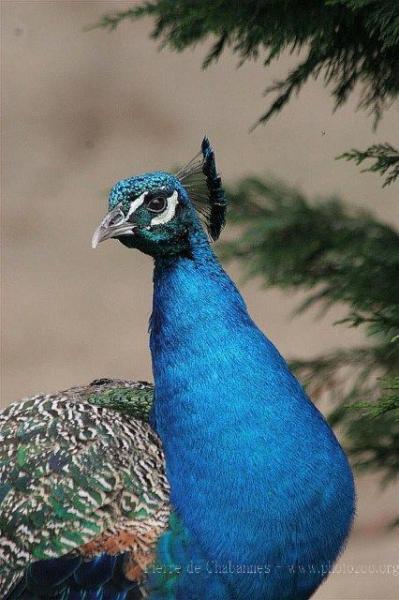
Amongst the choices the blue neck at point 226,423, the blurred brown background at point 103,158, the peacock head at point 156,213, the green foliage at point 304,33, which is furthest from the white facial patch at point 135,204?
the blurred brown background at point 103,158

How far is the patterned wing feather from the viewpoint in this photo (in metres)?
2.43

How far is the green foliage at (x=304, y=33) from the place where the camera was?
254 centimetres

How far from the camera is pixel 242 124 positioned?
21.7 ft

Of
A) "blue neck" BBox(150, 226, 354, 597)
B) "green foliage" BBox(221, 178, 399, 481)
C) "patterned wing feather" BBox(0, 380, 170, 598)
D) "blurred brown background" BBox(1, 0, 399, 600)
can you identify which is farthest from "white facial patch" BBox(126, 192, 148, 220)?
"blurred brown background" BBox(1, 0, 399, 600)

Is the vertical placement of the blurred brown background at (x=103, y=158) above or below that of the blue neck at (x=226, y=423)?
above

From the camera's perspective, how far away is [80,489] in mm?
2465

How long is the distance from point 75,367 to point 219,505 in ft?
9.68

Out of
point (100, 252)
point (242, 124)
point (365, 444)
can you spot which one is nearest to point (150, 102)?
point (242, 124)

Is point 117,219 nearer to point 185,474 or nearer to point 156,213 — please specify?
point 156,213

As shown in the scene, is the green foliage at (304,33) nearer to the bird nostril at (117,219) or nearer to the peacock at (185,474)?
the peacock at (185,474)

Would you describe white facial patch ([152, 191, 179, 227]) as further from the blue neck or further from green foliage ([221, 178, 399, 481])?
green foliage ([221, 178, 399, 481])

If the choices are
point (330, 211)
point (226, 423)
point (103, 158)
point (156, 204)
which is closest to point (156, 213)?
point (156, 204)

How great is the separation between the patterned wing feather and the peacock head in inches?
15.4

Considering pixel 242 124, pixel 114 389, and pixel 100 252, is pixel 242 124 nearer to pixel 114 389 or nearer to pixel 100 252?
pixel 100 252
